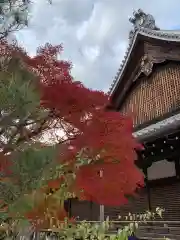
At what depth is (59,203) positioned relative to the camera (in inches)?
150

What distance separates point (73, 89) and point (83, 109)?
1.86 ft

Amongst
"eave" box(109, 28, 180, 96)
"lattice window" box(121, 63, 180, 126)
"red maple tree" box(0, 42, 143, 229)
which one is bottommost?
"red maple tree" box(0, 42, 143, 229)

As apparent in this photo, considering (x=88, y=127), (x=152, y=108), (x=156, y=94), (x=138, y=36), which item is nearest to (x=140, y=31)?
(x=138, y=36)

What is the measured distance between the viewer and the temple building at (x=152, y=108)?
1001 cm

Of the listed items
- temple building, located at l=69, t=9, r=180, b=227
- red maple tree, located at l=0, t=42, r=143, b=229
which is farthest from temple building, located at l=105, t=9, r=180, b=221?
red maple tree, located at l=0, t=42, r=143, b=229

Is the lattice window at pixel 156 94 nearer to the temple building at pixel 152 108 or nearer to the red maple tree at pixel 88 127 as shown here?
the temple building at pixel 152 108

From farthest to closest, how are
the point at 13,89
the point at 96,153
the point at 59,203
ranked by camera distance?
the point at 96,153 < the point at 59,203 < the point at 13,89

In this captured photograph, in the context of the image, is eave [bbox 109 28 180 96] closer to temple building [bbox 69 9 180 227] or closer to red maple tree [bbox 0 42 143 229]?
temple building [bbox 69 9 180 227]

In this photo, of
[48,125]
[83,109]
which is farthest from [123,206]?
[48,125]

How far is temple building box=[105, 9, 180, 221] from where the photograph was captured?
999 cm

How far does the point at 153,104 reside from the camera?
14531mm

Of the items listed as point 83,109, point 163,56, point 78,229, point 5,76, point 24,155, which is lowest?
point 78,229

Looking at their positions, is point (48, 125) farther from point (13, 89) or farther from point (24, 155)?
point (24, 155)

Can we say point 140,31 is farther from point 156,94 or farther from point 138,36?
point 156,94
